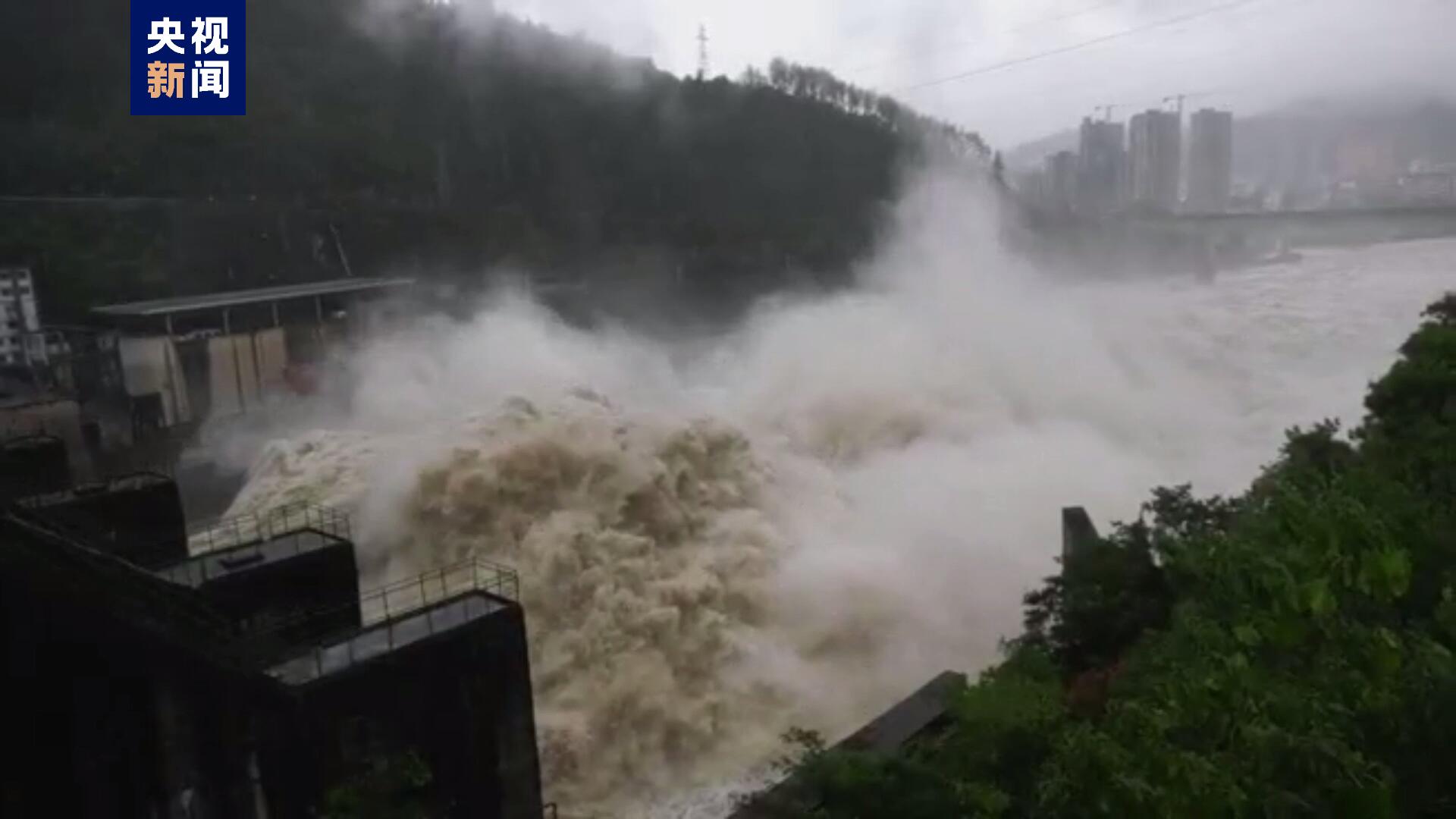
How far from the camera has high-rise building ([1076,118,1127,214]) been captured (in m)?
46.9

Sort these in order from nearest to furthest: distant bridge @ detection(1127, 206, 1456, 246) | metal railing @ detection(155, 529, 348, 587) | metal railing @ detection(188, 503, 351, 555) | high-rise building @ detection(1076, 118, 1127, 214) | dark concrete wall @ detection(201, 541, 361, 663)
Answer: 1. dark concrete wall @ detection(201, 541, 361, 663)
2. metal railing @ detection(155, 529, 348, 587)
3. metal railing @ detection(188, 503, 351, 555)
4. distant bridge @ detection(1127, 206, 1456, 246)
5. high-rise building @ detection(1076, 118, 1127, 214)

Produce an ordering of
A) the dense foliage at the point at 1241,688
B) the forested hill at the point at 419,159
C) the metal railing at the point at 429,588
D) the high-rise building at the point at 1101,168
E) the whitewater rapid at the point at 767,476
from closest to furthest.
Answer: the dense foliage at the point at 1241,688, the whitewater rapid at the point at 767,476, the metal railing at the point at 429,588, the forested hill at the point at 419,159, the high-rise building at the point at 1101,168

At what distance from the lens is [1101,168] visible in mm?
47438

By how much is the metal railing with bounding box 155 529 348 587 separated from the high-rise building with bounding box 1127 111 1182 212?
39.3m

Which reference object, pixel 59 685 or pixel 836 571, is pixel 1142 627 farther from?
pixel 59 685

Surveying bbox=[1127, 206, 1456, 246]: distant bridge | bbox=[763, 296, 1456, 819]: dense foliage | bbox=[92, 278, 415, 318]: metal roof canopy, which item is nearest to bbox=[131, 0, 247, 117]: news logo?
bbox=[92, 278, 415, 318]: metal roof canopy

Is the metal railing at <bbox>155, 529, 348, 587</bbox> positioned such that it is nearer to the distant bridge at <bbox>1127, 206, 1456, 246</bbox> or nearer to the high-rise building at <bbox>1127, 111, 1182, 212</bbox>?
the distant bridge at <bbox>1127, 206, 1456, 246</bbox>

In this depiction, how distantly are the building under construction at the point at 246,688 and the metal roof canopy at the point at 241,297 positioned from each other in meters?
15.8

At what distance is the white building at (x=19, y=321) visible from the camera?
2455cm

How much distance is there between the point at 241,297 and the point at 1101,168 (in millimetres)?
34135

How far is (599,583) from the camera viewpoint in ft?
48.6

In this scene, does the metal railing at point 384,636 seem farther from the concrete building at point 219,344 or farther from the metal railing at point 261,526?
the concrete building at point 219,344

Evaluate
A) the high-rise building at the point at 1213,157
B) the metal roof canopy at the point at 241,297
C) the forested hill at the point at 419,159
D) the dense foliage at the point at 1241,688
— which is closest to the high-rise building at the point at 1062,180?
the forested hill at the point at 419,159

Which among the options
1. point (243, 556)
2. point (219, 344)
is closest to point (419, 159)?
point (219, 344)
